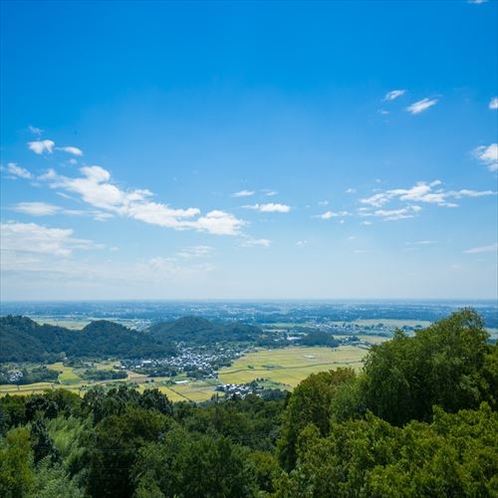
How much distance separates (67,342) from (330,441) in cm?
16343

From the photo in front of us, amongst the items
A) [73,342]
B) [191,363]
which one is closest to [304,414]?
[191,363]

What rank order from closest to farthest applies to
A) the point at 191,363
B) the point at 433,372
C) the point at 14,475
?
1. the point at 433,372
2. the point at 14,475
3. the point at 191,363

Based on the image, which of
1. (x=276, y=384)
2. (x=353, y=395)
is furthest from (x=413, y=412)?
(x=276, y=384)

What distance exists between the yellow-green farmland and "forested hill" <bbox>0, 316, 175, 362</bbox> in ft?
115

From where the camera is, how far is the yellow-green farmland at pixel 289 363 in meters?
Answer: 104

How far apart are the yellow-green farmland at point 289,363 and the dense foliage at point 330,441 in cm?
5693

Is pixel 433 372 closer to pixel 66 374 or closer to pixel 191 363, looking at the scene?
pixel 66 374

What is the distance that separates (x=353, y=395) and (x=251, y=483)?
7.26 m

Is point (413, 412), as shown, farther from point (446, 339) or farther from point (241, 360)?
point (241, 360)

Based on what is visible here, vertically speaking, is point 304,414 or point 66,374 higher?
point 304,414

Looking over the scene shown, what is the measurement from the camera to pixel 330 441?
1780 cm

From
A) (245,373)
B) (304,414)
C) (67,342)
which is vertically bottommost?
(245,373)

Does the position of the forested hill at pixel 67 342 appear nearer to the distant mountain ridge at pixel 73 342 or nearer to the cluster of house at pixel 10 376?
the distant mountain ridge at pixel 73 342

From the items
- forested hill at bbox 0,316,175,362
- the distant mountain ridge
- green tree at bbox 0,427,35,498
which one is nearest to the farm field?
the distant mountain ridge
